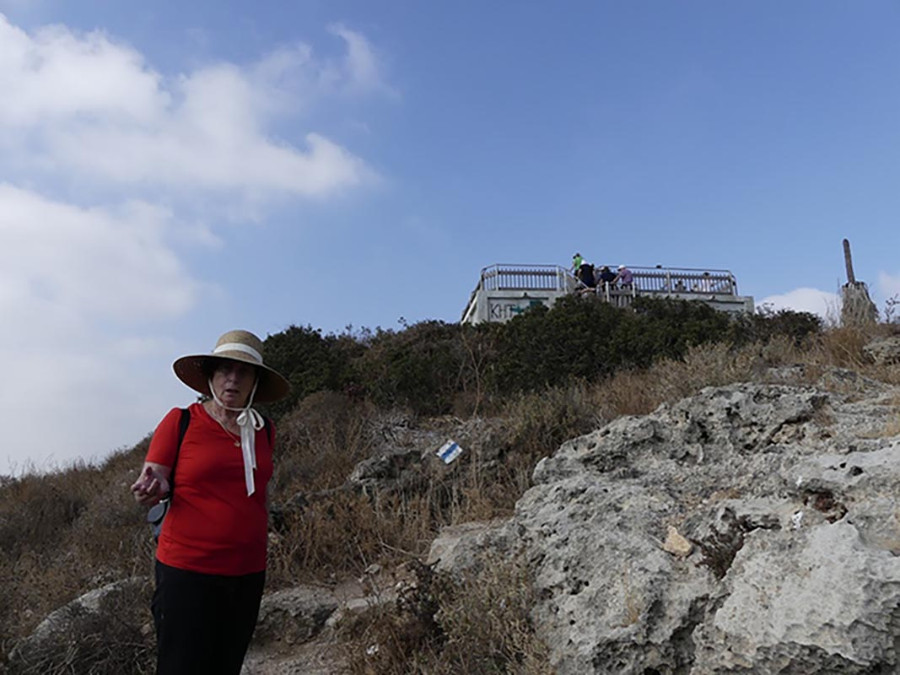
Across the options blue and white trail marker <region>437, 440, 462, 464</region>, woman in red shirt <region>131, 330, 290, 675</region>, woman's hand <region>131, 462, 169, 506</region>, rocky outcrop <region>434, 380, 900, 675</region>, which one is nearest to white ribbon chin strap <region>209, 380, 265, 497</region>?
woman in red shirt <region>131, 330, 290, 675</region>

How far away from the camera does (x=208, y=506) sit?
106 inches

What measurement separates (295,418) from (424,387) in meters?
2.20

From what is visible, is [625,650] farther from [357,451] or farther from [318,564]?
[357,451]

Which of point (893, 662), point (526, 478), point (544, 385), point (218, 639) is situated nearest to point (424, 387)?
point (544, 385)

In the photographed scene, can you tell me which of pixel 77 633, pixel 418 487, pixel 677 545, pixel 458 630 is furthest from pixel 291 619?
pixel 677 545

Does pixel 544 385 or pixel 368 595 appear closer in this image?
pixel 368 595

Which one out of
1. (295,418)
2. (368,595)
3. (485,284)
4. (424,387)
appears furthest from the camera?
(485,284)

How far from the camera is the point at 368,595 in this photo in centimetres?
424

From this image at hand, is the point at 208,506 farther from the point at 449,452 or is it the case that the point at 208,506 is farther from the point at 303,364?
the point at 303,364

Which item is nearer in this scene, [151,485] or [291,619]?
[151,485]

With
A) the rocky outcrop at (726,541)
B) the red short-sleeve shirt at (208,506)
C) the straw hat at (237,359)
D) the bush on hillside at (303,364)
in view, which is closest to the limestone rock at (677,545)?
the rocky outcrop at (726,541)

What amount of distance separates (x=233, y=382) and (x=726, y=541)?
7.46ft

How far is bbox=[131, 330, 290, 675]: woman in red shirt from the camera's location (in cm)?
256

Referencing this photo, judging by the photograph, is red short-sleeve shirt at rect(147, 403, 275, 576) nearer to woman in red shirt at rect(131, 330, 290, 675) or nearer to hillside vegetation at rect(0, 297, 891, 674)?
woman in red shirt at rect(131, 330, 290, 675)
